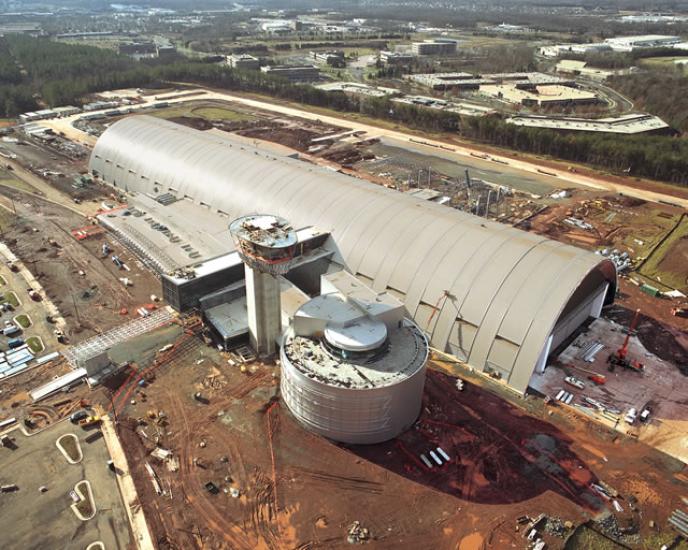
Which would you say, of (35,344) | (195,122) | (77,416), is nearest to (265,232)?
(77,416)

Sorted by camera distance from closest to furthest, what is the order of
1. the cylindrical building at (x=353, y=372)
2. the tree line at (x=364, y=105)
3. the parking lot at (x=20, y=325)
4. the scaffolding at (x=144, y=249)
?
the cylindrical building at (x=353, y=372)
the parking lot at (x=20, y=325)
the scaffolding at (x=144, y=249)
the tree line at (x=364, y=105)

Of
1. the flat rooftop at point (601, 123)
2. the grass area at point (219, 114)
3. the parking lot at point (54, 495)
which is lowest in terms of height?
the parking lot at point (54, 495)

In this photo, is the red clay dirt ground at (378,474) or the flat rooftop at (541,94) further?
the flat rooftop at (541,94)

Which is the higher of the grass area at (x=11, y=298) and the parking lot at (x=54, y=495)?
the grass area at (x=11, y=298)

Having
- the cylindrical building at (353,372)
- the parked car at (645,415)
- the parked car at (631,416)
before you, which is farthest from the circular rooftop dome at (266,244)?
the parked car at (645,415)

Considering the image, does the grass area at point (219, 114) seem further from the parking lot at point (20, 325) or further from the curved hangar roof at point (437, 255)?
the parking lot at point (20, 325)

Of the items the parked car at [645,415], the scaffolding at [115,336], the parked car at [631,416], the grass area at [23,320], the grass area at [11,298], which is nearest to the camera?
the parked car at [631,416]

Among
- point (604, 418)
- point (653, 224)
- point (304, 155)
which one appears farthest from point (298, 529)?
point (304, 155)
